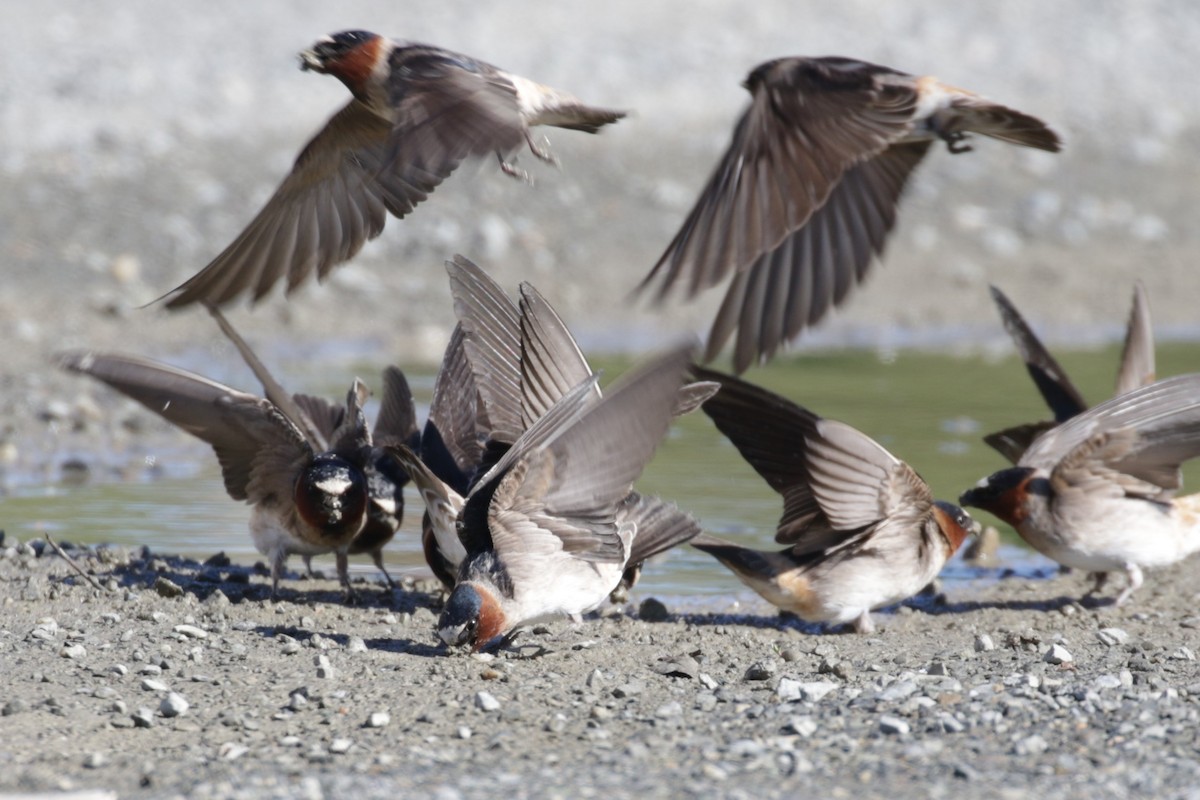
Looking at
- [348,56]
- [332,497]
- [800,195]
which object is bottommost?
[332,497]

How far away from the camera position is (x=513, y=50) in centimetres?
1869

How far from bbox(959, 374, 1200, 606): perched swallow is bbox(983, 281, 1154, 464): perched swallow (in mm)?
498

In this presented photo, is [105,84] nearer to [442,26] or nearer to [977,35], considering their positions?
[442,26]

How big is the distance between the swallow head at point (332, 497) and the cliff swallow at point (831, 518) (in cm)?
145

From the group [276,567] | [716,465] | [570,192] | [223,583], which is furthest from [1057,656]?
[570,192]

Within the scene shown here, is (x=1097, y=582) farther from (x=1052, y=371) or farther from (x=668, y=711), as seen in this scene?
(x=668, y=711)

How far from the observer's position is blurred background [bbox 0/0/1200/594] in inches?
491

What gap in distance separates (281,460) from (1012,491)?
9.98ft

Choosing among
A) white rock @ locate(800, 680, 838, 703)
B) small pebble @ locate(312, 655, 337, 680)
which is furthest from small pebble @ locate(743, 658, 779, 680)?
small pebble @ locate(312, 655, 337, 680)

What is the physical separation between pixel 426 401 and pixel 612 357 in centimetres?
203

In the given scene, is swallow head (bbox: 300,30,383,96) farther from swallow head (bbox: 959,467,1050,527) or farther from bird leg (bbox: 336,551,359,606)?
swallow head (bbox: 959,467,1050,527)

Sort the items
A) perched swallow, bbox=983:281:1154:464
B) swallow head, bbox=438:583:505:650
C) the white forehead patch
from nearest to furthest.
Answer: swallow head, bbox=438:583:505:650
the white forehead patch
perched swallow, bbox=983:281:1154:464

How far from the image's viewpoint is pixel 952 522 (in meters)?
7.02

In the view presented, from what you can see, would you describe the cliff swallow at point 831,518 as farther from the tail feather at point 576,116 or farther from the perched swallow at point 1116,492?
the tail feather at point 576,116
